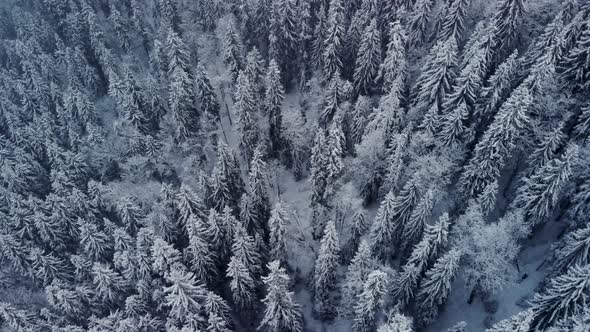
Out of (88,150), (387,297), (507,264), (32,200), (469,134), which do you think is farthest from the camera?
(88,150)

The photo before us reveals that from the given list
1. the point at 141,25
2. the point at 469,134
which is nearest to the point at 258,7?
the point at 141,25

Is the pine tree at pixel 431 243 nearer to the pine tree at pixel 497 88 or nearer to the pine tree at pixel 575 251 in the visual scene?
the pine tree at pixel 575 251

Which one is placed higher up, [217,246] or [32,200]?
[217,246]

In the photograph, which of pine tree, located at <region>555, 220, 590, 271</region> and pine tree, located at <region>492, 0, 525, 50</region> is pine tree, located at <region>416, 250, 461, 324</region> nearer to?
pine tree, located at <region>555, 220, 590, 271</region>

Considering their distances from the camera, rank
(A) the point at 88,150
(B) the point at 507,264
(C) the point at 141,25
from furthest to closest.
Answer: (C) the point at 141,25
(A) the point at 88,150
(B) the point at 507,264

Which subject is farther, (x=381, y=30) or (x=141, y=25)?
(x=141, y=25)

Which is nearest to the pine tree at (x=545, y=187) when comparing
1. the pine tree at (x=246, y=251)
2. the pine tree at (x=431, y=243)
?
the pine tree at (x=431, y=243)

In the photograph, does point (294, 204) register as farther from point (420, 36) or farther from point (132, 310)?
point (420, 36)
